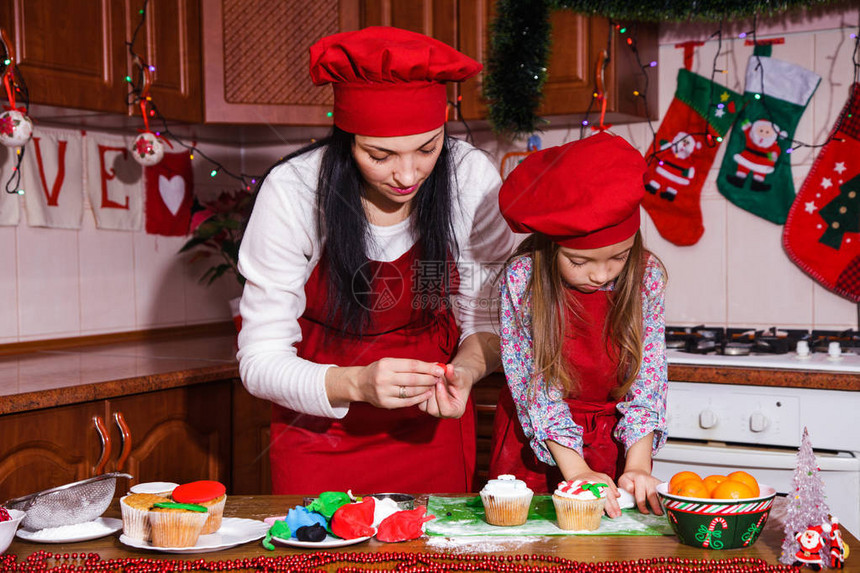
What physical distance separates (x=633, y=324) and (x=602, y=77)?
3.63ft

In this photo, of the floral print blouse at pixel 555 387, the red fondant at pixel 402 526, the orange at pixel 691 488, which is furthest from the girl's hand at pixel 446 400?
the orange at pixel 691 488

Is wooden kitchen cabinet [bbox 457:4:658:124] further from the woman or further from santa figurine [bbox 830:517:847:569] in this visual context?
santa figurine [bbox 830:517:847:569]

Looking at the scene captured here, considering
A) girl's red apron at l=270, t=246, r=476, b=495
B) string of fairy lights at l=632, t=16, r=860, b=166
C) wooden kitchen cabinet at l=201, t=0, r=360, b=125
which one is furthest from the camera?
wooden kitchen cabinet at l=201, t=0, r=360, b=125

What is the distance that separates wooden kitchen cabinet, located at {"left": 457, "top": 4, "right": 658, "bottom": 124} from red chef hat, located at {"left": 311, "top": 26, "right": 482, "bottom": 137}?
3.65ft

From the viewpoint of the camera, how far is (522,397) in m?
1.39

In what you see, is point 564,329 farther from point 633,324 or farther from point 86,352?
point 86,352

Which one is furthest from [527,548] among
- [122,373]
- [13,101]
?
[13,101]

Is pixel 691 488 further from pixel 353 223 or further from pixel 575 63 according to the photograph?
pixel 575 63

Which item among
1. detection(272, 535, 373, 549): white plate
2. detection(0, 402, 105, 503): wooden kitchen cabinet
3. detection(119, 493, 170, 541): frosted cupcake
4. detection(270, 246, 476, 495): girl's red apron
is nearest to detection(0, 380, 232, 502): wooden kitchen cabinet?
detection(0, 402, 105, 503): wooden kitchen cabinet

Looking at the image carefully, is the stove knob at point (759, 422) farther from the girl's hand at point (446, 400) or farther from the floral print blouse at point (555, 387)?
the girl's hand at point (446, 400)

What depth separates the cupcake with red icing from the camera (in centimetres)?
104

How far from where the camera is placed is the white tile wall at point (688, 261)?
92.4 inches

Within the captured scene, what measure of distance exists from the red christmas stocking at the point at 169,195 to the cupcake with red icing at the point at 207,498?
69.7 inches

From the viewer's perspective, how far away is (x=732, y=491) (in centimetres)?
101
